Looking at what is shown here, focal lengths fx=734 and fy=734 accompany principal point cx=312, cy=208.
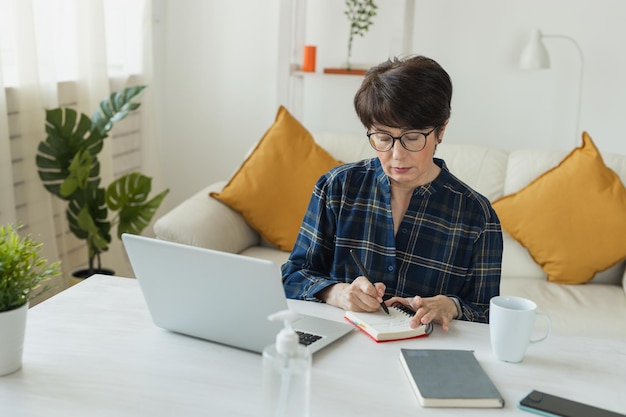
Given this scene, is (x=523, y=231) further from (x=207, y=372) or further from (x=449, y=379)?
(x=207, y=372)

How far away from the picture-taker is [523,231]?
Answer: 2.83 metres

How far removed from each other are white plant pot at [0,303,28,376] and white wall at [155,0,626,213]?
257cm

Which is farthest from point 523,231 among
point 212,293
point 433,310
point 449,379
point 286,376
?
point 286,376

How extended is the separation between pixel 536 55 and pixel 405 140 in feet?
6.26

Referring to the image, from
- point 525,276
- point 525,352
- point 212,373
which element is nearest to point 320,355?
point 212,373

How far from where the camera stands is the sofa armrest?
271cm

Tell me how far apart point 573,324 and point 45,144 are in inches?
80.0

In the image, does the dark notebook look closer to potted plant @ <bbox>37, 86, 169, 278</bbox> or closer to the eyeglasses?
the eyeglasses

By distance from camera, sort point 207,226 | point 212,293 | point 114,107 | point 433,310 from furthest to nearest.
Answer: point 114,107 → point 207,226 → point 433,310 → point 212,293

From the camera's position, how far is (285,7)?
137 inches

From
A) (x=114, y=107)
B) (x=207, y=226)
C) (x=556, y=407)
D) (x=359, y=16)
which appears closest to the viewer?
(x=556, y=407)

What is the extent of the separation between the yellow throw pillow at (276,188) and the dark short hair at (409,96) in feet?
4.52

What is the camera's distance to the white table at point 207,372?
1.10 metres

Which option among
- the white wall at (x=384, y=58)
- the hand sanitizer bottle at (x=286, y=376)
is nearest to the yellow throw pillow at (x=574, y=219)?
the white wall at (x=384, y=58)
